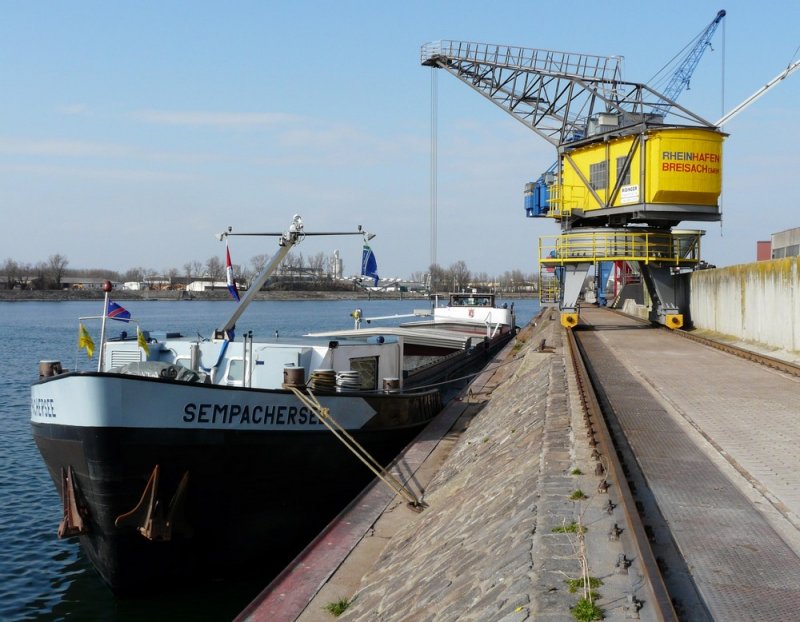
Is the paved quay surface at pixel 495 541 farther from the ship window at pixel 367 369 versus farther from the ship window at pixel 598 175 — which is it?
the ship window at pixel 598 175

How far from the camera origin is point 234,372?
12773 millimetres

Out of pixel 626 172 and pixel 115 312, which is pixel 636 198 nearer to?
pixel 626 172

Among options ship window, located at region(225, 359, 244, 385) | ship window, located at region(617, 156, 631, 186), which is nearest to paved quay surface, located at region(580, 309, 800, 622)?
ship window, located at region(225, 359, 244, 385)

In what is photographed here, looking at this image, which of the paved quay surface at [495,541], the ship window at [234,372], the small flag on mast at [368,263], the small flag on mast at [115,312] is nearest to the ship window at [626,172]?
the small flag on mast at [368,263]

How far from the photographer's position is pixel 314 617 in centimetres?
678

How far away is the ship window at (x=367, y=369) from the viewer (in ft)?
46.7

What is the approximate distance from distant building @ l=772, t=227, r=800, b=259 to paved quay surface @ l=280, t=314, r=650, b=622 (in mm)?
36179

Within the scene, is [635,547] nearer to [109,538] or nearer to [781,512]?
[781,512]

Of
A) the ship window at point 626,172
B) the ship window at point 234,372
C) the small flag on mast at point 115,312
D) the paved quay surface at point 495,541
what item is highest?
the ship window at point 626,172

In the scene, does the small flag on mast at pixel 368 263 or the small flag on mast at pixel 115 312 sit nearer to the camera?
the small flag on mast at pixel 115 312

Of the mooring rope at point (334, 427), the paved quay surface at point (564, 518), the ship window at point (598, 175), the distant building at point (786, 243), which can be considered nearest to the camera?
the paved quay surface at point (564, 518)

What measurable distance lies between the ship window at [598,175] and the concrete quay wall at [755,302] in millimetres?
5342

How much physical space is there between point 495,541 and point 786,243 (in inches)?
1779

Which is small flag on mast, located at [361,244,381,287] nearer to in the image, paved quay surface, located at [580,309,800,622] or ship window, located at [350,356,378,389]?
ship window, located at [350,356,378,389]
